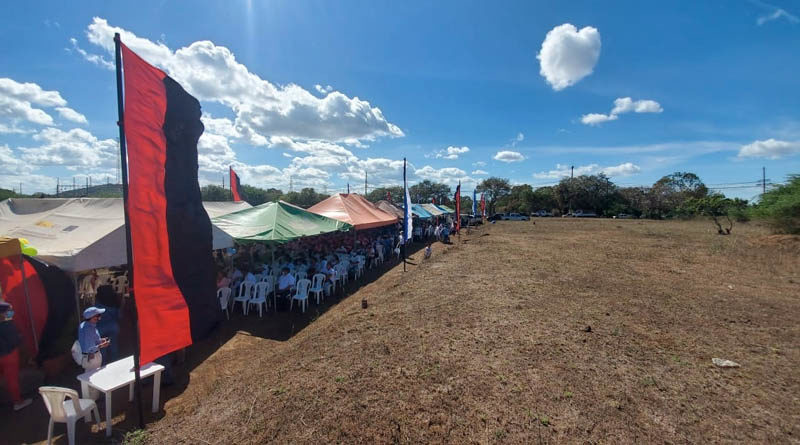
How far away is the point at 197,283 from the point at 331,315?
3.80 meters

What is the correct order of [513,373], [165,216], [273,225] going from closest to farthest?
1. [165,216]
2. [513,373]
3. [273,225]

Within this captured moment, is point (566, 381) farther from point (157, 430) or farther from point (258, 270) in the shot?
point (258, 270)

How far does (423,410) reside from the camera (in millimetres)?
3238

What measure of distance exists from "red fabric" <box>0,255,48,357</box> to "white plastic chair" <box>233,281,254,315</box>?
9.55ft

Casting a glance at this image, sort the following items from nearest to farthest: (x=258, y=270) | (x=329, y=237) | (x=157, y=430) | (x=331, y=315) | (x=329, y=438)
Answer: (x=329, y=438), (x=157, y=430), (x=331, y=315), (x=258, y=270), (x=329, y=237)

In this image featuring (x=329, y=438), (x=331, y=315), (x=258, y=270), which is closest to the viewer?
(x=329, y=438)

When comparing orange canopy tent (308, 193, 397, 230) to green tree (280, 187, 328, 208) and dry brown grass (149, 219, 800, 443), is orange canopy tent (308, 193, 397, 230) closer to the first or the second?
dry brown grass (149, 219, 800, 443)

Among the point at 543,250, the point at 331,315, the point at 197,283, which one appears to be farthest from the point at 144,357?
the point at 543,250

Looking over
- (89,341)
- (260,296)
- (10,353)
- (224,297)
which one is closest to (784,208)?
(260,296)

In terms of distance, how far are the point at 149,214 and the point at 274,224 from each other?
5.12 m

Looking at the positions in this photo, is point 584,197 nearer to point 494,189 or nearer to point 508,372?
point 494,189

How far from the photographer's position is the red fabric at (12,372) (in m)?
3.46

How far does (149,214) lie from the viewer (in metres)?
2.96

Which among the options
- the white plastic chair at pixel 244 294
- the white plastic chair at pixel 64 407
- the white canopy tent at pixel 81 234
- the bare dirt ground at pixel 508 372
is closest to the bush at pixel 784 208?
the bare dirt ground at pixel 508 372
